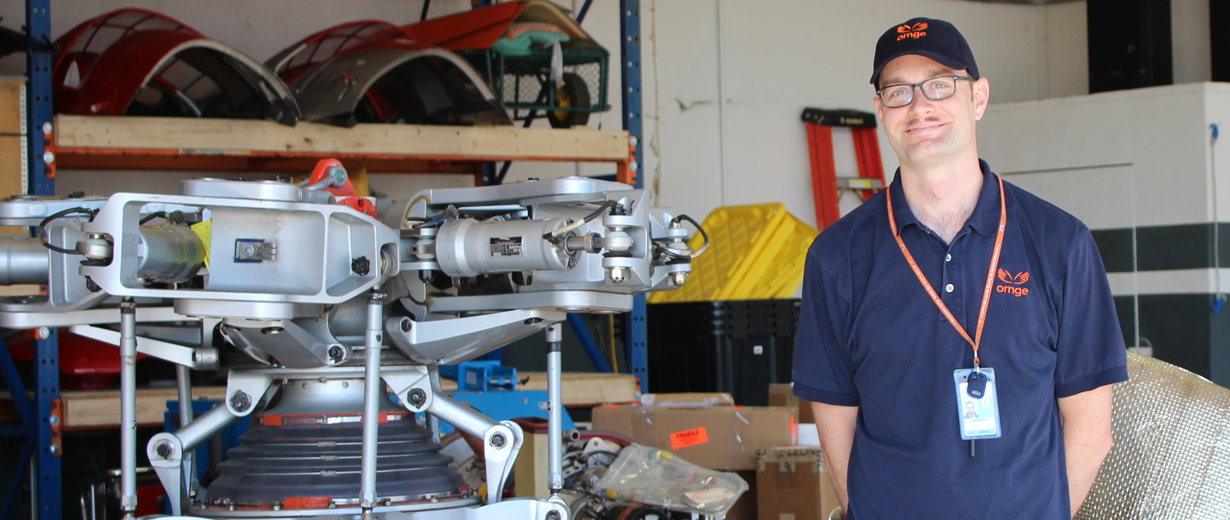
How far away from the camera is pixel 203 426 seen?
214 centimetres

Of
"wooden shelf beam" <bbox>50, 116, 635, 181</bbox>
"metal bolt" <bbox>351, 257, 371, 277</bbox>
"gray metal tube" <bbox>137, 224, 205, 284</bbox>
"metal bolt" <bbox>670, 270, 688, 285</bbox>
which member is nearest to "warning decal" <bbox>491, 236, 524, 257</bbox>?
"metal bolt" <bbox>351, 257, 371, 277</bbox>

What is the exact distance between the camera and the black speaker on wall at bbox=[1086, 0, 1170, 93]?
7402 millimetres

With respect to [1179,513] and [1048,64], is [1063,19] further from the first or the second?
[1179,513]

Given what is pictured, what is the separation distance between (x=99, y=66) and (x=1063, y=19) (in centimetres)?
691

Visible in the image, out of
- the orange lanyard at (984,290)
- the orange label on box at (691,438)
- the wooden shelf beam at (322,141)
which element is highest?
the wooden shelf beam at (322,141)

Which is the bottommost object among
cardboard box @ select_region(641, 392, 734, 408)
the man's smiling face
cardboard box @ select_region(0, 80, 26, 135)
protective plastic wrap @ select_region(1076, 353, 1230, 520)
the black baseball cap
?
cardboard box @ select_region(641, 392, 734, 408)

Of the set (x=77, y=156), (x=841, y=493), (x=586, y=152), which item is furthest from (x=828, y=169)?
(x=841, y=493)

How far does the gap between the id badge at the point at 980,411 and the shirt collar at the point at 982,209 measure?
9.0 inches

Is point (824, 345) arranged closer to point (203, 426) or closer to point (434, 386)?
point (434, 386)

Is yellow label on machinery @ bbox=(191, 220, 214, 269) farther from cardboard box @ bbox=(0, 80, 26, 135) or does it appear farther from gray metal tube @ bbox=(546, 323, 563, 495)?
cardboard box @ bbox=(0, 80, 26, 135)

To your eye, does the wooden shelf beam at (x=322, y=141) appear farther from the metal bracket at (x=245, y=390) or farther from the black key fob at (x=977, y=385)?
the black key fob at (x=977, y=385)

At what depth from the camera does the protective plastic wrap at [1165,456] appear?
214 cm

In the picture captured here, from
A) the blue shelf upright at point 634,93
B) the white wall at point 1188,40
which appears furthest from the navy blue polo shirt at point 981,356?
the white wall at point 1188,40

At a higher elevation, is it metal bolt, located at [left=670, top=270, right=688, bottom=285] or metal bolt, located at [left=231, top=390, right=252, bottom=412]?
metal bolt, located at [left=670, top=270, right=688, bottom=285]
